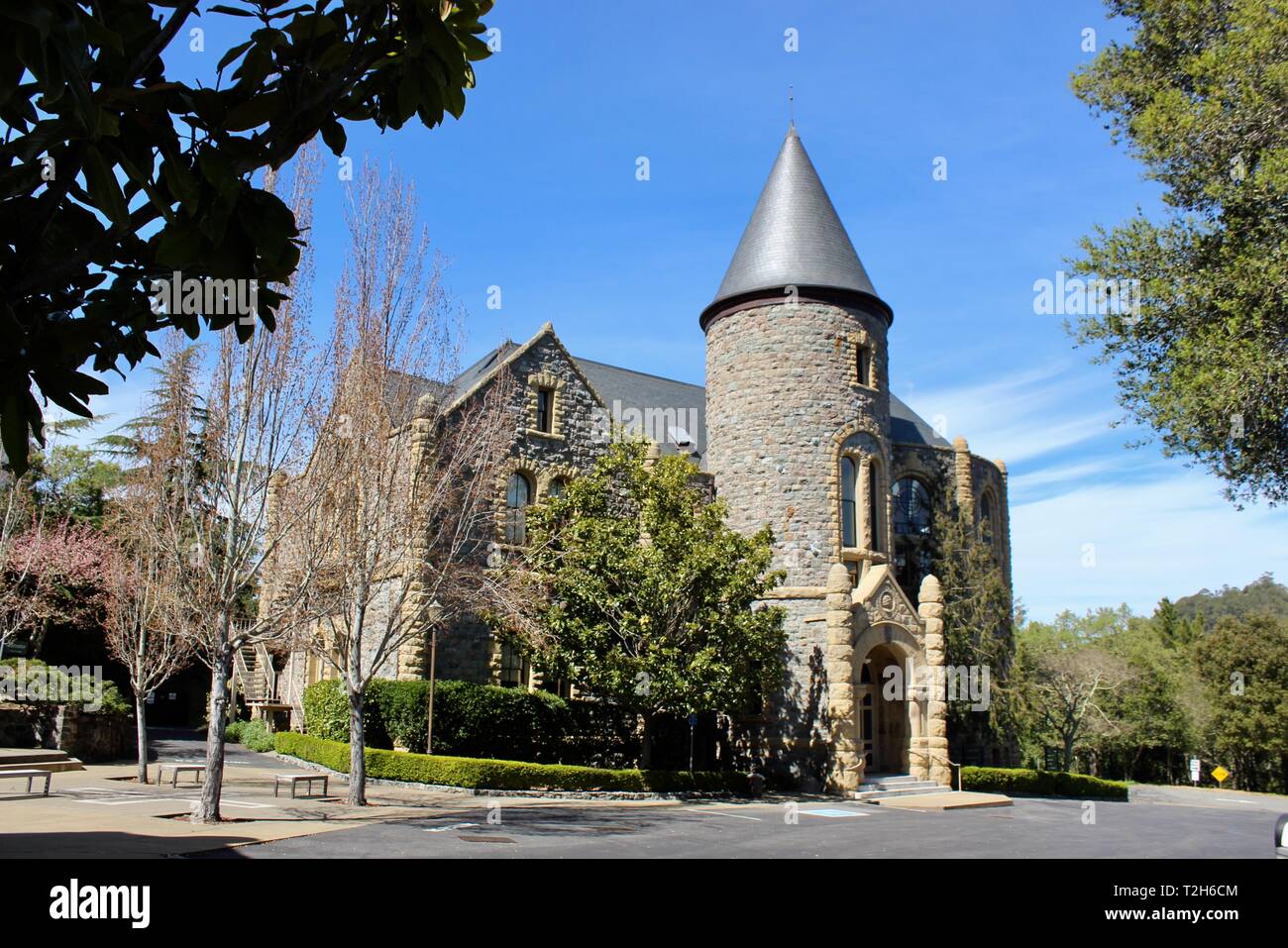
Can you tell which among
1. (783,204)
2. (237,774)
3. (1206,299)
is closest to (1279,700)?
(783,204)

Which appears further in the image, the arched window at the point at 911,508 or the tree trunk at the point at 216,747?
the arched window at the point at 911,508

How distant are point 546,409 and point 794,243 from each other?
31.5ft

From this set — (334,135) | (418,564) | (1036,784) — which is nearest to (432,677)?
(418,564)

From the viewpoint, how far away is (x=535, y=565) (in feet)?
76.7

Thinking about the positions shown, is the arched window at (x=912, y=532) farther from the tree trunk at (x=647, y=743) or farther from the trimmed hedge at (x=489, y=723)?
the tree trunk at (x=647, y=743)

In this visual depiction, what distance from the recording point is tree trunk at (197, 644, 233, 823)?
14523 mm

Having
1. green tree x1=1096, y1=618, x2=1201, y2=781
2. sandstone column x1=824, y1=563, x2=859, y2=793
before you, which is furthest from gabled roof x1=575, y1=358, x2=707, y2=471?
green tree x1=1096, y1=618, x2=1201, y2=781

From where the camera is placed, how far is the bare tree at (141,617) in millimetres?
20156

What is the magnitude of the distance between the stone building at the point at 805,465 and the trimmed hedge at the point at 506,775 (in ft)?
9.71

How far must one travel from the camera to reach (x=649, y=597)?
2239 centimetres

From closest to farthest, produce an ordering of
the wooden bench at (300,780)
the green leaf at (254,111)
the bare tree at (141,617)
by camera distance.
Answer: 1. the green leaf at (254,111)
2. the wooden bench at (300,780)
3. the bare tree at (141,617)

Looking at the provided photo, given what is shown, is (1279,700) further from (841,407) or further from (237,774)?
(237,774)

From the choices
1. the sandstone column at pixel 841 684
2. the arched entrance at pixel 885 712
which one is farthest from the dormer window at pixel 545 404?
the arched entrance at pixel 885 712
